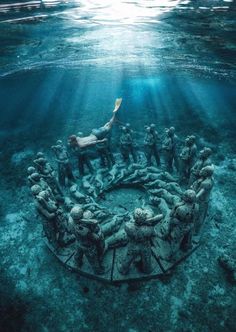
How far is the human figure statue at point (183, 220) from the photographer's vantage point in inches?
246

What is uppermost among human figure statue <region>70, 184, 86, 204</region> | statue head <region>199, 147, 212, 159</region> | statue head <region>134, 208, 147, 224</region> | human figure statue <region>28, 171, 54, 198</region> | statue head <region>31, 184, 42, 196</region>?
statue head <region>199, 147, 212, 159</region>

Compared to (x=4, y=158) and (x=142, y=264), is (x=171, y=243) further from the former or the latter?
(x=4, y=158)

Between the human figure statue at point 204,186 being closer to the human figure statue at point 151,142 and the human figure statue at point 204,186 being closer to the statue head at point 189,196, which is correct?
the statue head at point 189,196

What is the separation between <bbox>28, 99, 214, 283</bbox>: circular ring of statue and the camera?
6223 mm

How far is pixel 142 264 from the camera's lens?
6.60 meters

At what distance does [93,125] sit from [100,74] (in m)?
6.18

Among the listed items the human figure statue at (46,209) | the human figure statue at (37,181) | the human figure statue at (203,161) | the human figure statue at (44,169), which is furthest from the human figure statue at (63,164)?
the human figure statue at (203,161)

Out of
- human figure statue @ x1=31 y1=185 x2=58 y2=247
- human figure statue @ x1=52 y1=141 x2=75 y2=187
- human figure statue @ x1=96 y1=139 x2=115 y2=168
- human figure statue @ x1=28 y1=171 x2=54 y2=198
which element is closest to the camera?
human figure statue @ x1=31 y1=185 x2=58 y2=247

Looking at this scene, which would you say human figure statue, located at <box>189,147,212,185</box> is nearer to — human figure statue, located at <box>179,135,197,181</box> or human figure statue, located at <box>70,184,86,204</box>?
human figure statue, located at <box>179,135,197,181</box>

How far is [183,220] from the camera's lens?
632 centimetres

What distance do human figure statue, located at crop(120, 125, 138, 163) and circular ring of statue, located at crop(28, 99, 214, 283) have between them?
0.04m

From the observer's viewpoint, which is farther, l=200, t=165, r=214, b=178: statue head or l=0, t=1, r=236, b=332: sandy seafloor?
l=200, t=165, r=214, b=178: statue head

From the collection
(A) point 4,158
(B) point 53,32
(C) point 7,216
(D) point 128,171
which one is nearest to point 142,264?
(D) point 128,171

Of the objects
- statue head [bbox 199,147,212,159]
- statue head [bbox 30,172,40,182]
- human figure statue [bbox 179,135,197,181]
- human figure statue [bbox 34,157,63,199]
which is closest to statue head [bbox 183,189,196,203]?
statue head [bbox 199,147,212,159]
